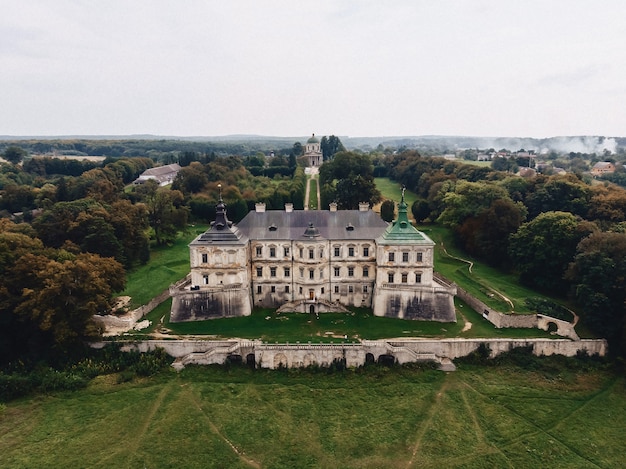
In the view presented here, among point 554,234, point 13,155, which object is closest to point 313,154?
point 13,155

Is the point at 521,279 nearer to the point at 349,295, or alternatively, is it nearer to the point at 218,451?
the point at 349,295

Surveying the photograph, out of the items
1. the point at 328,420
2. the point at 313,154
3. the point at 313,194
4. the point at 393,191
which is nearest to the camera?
the point at 328,420

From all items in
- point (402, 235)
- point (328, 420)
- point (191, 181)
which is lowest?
point (328, 420)

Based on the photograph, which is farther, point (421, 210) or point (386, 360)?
point (421, 210)

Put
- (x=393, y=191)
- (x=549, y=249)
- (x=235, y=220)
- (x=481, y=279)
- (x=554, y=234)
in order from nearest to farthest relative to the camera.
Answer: (x=549, y=249) → (x=554, y=234) → (x=481, y=279) → (x=235, y=220) → (x=393, y=191)

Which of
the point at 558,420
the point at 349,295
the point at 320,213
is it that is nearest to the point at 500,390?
the point at 558,420

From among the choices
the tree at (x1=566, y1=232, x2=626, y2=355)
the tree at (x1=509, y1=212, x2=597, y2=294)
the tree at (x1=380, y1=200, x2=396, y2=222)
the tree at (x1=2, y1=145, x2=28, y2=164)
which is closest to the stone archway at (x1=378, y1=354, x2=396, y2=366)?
the tree at (x1=566, y1=232, x2=626, y2=355)

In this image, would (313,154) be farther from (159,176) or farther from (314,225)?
(314,225)

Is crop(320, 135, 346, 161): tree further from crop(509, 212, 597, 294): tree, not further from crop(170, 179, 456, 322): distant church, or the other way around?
crop(170, 179, 456, 322): distant church

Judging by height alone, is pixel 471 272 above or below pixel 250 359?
above
